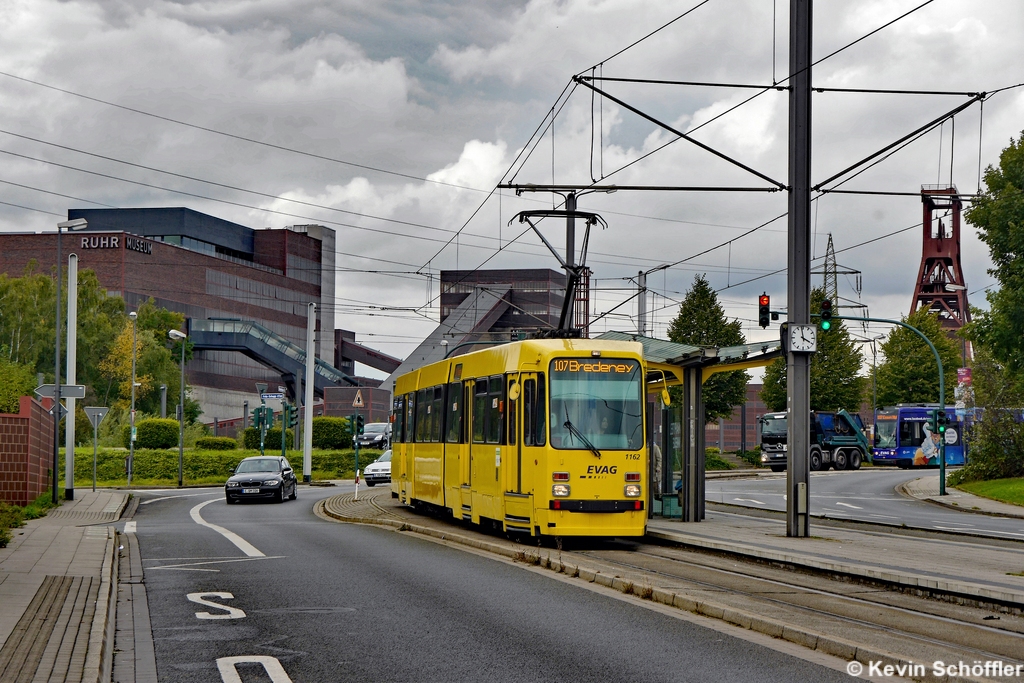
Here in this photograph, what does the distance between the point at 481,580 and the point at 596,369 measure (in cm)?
604

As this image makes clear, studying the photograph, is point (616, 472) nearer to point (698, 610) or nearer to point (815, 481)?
point (698, 610)

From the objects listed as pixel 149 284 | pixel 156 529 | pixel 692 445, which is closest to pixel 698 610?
pixel 692 445

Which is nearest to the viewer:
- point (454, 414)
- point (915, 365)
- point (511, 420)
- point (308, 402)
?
point (511, 420)

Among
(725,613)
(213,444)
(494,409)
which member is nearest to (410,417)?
(494,409)

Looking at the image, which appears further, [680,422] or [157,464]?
[157,464]

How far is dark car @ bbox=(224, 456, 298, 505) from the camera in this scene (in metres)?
36.6

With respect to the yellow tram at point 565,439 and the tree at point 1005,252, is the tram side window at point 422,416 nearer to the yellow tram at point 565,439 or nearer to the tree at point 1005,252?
the yellow tram at point 565,439

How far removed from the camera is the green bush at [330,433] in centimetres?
6106

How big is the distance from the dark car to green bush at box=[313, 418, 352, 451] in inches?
887

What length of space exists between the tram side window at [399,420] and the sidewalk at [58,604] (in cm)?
831

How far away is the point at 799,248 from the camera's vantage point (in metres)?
20.4

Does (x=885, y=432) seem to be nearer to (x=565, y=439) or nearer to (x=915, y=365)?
(x=915, y=365)

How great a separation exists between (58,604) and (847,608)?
7.49 meters

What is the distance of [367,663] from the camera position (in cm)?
880
